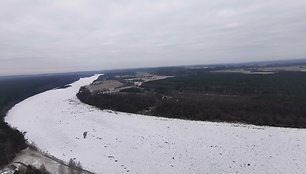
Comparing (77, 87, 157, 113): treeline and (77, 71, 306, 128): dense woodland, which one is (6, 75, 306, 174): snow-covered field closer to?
(77, 71, 306, 128): dense woodland

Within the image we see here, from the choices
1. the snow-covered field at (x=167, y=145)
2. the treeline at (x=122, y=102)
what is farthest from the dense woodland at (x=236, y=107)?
the snow-covered field at (x=167, y=145)

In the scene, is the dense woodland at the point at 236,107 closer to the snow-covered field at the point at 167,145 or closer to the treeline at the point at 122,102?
the treeline at the point at 122,102

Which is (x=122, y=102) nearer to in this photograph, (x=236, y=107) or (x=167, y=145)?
(x=236, y=107)

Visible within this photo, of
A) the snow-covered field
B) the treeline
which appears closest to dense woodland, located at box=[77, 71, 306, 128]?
the treeline

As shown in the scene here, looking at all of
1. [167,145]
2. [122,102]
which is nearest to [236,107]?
[167,145]

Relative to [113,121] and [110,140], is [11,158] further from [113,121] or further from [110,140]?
[113,121]

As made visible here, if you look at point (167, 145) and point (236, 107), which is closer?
point (167, 145)

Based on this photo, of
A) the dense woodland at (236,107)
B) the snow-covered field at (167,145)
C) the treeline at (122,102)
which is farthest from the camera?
the treeline at (122,102)

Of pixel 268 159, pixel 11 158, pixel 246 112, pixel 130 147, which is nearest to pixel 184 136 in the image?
pixel 130 147

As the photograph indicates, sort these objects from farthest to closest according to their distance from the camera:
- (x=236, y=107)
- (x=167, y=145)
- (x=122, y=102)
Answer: (x=122, y=102), (x=236, y=107), (x=167, y=145)
